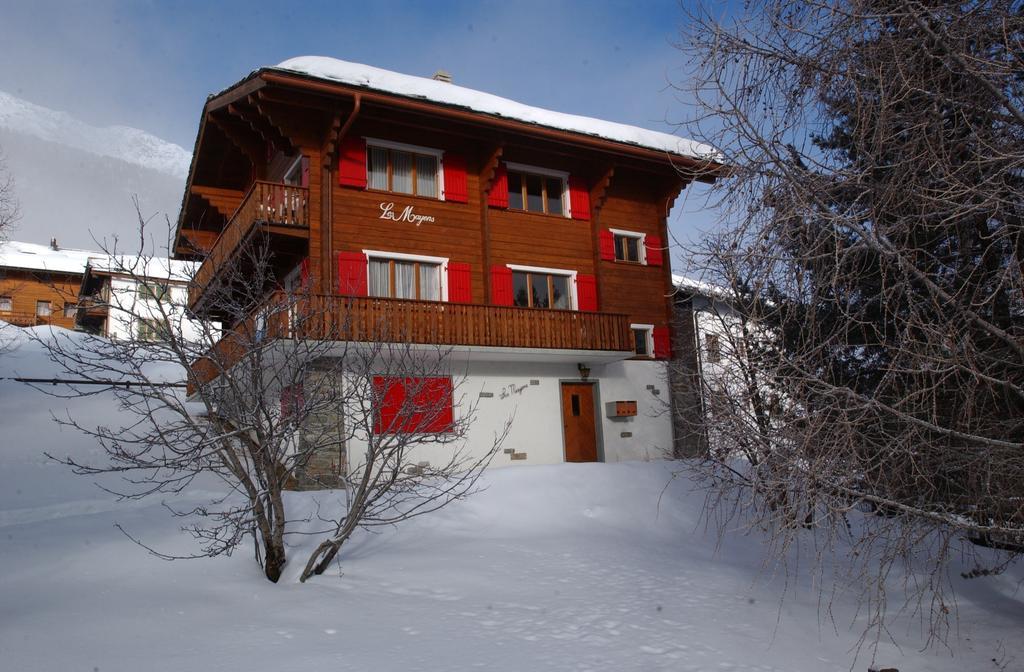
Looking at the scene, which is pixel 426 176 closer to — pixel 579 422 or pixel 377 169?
pixel 377 169

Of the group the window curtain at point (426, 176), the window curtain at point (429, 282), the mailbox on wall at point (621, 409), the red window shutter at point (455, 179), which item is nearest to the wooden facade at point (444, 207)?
the red window shutter at point (455, 179)

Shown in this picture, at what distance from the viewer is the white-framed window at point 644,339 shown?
19.2 m

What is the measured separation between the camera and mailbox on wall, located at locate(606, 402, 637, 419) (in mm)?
17953

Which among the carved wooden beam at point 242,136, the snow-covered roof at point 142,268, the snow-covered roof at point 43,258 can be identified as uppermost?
the snow-covered roof at point 43,258

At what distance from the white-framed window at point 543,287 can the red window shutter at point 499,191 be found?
147 cm

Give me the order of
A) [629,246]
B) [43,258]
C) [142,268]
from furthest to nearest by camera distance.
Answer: [43,258], [629,246], [142,268]

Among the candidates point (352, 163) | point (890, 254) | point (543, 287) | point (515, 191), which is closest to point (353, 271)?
point (352, 163)

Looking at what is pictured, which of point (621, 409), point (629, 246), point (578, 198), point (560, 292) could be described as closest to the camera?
point (621, 409)

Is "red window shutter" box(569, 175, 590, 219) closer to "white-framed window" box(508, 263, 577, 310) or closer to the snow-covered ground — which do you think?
"white-framed window" box(508, 263, 577, 310)

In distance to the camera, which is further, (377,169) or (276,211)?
(377,169)

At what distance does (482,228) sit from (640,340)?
17.1ft

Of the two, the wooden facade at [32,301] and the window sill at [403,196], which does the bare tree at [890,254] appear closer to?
the window sill at [403,196]

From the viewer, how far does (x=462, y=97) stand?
16.9m

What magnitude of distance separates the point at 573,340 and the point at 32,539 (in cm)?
1089
